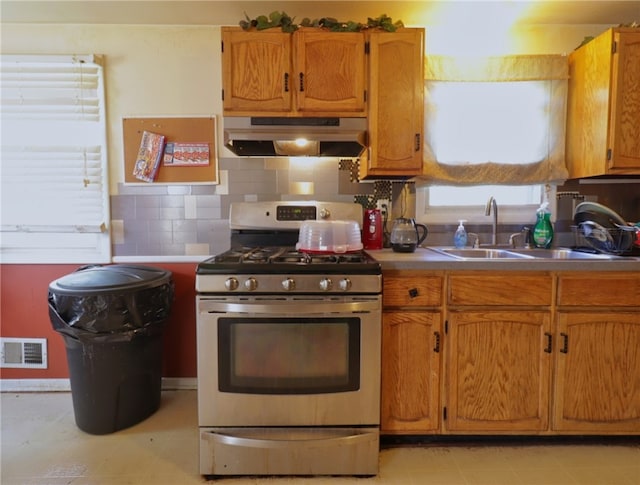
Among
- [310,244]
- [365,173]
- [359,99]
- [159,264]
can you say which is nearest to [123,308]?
[159,264]

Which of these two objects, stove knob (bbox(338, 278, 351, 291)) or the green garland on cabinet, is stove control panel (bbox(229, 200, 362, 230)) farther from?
the green garland on cabinet

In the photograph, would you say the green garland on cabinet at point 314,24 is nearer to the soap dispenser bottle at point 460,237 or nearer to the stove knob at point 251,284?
the soap dispenser bottle at point 460,237

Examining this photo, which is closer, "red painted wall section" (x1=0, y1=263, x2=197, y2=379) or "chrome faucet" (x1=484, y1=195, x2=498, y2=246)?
"chrome faucet" (x1=484, y1=195, x2=498, y2=246)

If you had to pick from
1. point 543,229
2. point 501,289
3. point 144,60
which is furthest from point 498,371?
point 144,60

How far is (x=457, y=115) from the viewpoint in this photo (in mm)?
2268

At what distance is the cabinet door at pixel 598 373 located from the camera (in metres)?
1.68

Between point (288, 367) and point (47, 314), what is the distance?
5.84 ft

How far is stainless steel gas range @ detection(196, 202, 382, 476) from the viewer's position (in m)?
1.54

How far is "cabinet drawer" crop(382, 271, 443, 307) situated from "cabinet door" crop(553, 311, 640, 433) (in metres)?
0.59

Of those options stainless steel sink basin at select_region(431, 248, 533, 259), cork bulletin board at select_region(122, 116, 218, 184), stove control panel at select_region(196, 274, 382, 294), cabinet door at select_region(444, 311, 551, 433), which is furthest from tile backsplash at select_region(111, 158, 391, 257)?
cabinet door at select_region(444, 311, 551, 433)

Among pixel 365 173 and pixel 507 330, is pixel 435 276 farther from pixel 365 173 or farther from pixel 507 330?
pixel 365 173

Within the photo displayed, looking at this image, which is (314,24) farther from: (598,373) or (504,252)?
(598,373)

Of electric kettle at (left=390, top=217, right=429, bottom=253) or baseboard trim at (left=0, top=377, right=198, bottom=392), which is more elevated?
electric kettle at (left=390, top=217, right=429, bottom=253)

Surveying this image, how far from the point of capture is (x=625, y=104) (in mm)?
1902
